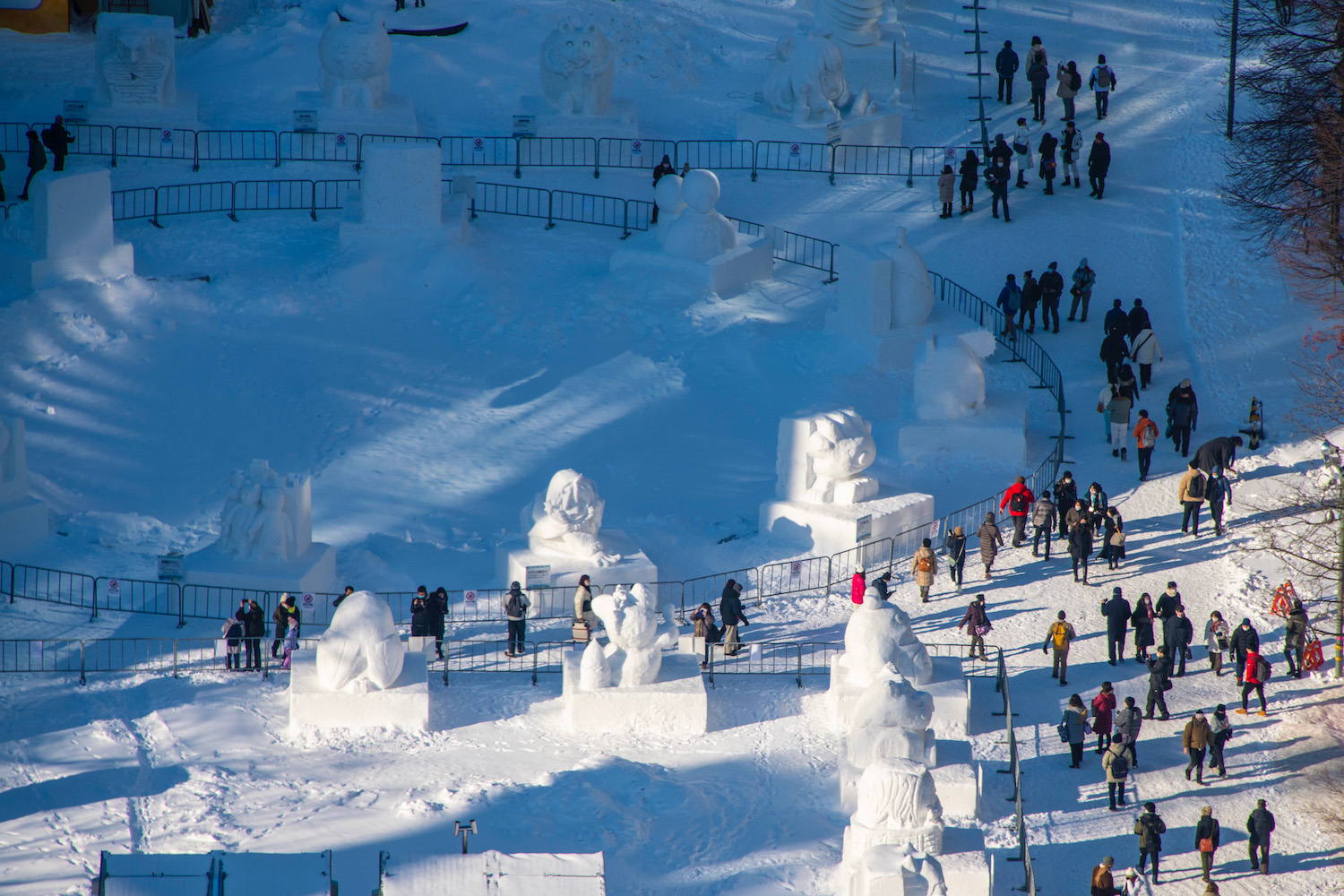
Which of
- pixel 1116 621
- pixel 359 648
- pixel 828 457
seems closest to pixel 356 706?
pixel 359 648

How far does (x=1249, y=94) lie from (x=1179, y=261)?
22.4ft

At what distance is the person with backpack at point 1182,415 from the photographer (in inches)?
1187

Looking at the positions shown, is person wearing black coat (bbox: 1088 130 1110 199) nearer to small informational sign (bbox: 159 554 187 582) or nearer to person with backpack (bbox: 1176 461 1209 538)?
person with backpack (bbox: 1176 461 1209 538)

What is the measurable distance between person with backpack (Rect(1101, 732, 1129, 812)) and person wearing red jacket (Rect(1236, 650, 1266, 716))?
Answer: 2325 mm

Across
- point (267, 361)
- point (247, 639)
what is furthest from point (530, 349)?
point (247, 639)

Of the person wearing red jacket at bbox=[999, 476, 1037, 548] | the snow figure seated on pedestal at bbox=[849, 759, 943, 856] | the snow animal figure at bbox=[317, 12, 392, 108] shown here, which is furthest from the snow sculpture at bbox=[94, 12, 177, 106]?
the snow figure seated on pedestal at bbox=[849, 759, 943, 856]

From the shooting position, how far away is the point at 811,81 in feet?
128

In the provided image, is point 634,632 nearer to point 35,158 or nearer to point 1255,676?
point 1255,676

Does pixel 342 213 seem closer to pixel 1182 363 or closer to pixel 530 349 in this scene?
pixel 530 349

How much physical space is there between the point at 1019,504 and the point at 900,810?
344 inches

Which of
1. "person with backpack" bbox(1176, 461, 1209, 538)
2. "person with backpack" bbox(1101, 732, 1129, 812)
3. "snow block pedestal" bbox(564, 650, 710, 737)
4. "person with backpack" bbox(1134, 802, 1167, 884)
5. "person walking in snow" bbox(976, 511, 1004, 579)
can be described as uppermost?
"person with backpack" bbox(1176, 461, 1209, 538)

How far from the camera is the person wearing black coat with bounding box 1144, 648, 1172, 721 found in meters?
23.8

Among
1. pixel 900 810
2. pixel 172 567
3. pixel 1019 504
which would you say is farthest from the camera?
pixel 1019 504

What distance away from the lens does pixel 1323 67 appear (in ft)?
123
